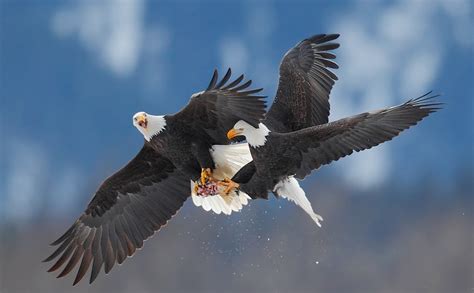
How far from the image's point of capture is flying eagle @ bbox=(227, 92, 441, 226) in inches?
184

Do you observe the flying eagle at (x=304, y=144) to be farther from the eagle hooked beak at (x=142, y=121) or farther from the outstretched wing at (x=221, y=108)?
the eagle hooked beak at (x=142, y=121)

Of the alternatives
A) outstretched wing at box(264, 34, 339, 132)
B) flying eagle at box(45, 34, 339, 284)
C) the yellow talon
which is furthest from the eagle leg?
outstretched wing at box(264, 34, 339, 132)

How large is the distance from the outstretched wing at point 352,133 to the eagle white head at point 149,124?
2.60 feet

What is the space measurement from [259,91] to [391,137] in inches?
31.0

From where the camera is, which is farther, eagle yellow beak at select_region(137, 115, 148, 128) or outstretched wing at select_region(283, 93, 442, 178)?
eagle yellow beak at select_region(137, 115, 148, 128)

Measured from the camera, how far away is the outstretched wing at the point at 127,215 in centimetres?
570

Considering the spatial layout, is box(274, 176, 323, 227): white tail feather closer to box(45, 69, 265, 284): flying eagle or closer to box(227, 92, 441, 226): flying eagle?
box(227, 92, 441, 226): flying eagle

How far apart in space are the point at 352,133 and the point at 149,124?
125cm

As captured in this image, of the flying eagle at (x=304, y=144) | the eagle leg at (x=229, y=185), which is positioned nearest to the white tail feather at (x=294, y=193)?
the flying eagle at (x=304, y=144)

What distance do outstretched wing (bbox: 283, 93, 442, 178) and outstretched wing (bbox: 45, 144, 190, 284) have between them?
112 centimetres

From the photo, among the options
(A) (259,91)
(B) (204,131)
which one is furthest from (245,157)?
(A) (259,91)

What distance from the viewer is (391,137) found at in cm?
465

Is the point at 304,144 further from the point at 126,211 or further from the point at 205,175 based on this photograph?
the point at 126,211

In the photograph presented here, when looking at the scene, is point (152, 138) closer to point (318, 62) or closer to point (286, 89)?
point (286, 89)
